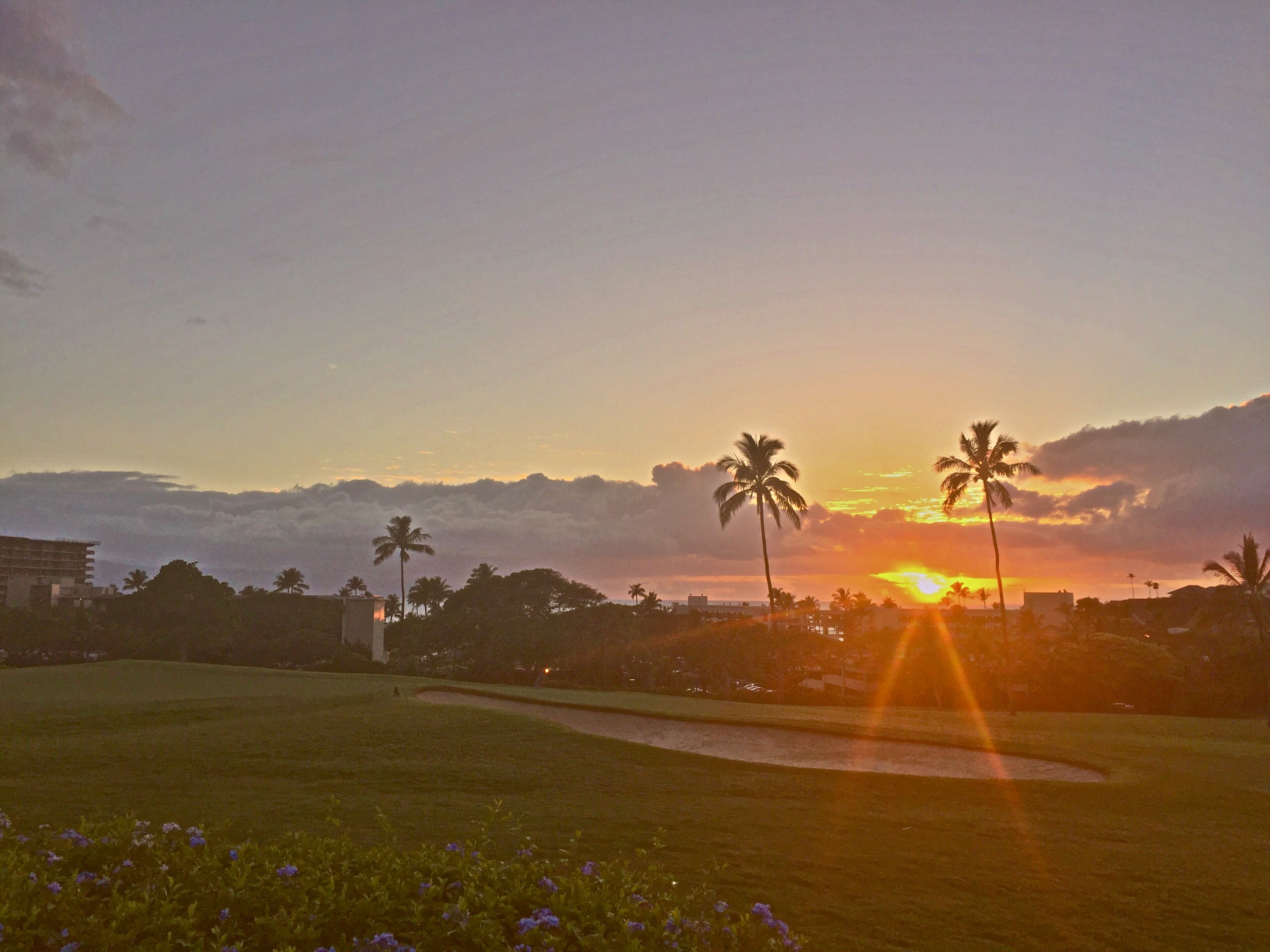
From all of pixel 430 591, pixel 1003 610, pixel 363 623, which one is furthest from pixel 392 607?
pixel 1003 610

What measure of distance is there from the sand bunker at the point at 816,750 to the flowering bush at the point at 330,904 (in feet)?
32.2

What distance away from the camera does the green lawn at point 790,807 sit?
8523mm

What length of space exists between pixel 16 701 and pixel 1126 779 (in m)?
30.5

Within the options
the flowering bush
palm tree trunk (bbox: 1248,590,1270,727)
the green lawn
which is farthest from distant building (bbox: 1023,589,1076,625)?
the flowering bush

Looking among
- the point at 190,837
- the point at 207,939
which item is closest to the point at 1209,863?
the point at 207,939

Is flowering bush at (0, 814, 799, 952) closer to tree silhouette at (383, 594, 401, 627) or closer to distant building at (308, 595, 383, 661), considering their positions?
distant building at (308, 595, 383, 661)

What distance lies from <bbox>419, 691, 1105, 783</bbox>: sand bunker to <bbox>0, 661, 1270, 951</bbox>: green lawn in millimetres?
830

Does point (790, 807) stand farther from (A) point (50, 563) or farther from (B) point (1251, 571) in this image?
(A) point (50, 563)

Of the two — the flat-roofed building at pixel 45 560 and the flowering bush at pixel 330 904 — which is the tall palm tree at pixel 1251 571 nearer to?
the flowering bush at pixel 330 904

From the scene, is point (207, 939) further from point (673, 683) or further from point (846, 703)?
point (673, 683)

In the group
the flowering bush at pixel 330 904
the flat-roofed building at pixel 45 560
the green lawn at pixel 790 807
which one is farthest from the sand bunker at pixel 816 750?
the flat-roofed building at pixel 45 560

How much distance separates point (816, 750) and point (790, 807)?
7775mm

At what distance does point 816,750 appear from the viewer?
66.1 feet

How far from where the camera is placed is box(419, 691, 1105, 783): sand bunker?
57.3ft
